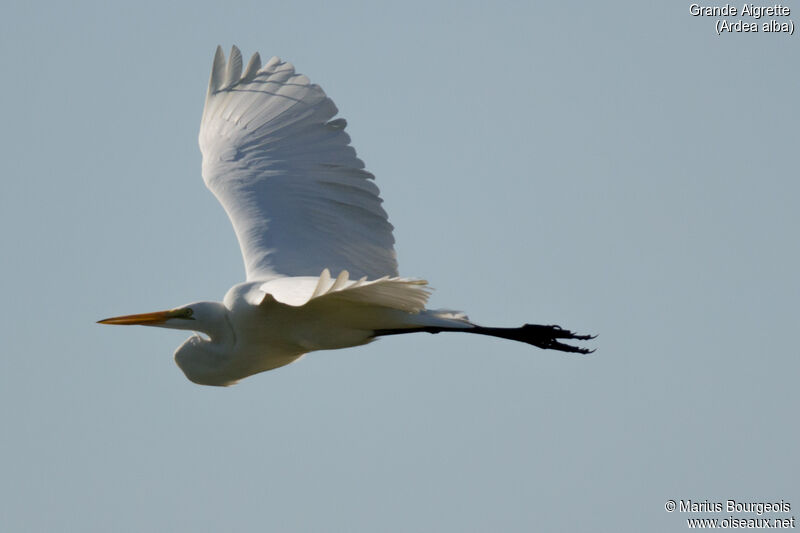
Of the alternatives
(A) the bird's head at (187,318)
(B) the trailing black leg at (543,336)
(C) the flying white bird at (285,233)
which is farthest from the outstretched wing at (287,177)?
(B) the trailing black leg at (543,336)

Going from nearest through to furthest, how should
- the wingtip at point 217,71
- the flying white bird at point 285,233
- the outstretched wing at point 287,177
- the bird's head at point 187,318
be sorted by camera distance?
1. the flying white bird at point 285,233
2. the bird's head at point 187,318
3. the outstretched wing at point 287,177
4. the wingtip at point 217,71

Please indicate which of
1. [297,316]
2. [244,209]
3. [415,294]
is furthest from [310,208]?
[415,294]

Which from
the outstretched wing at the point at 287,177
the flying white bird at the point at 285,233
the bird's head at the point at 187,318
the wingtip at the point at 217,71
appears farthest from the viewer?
the wingtip at the point at 217,71

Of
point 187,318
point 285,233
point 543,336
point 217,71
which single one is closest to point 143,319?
point 187,318

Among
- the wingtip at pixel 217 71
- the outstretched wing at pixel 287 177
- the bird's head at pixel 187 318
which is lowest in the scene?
the bird's head at pixel 187 318

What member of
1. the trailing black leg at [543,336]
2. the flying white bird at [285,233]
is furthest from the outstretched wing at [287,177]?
the trailing black leg at [543,336]

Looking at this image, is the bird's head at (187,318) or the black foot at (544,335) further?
the black foot at (544,335)

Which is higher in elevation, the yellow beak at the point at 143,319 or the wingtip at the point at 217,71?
the wingtip at the point at 217,71

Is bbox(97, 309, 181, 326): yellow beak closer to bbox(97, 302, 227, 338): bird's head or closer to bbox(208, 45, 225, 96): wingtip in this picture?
bbox(97, 302, 227, 338): bird's head

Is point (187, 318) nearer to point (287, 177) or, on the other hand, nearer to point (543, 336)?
point (287, 177)

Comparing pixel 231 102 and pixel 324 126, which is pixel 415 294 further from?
pixel 231 102

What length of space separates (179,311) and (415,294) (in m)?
2.41

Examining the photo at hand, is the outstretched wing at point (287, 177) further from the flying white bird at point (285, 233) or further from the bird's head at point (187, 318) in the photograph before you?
the bird's head at point (187, 318)

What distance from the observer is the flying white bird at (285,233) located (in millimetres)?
8305
